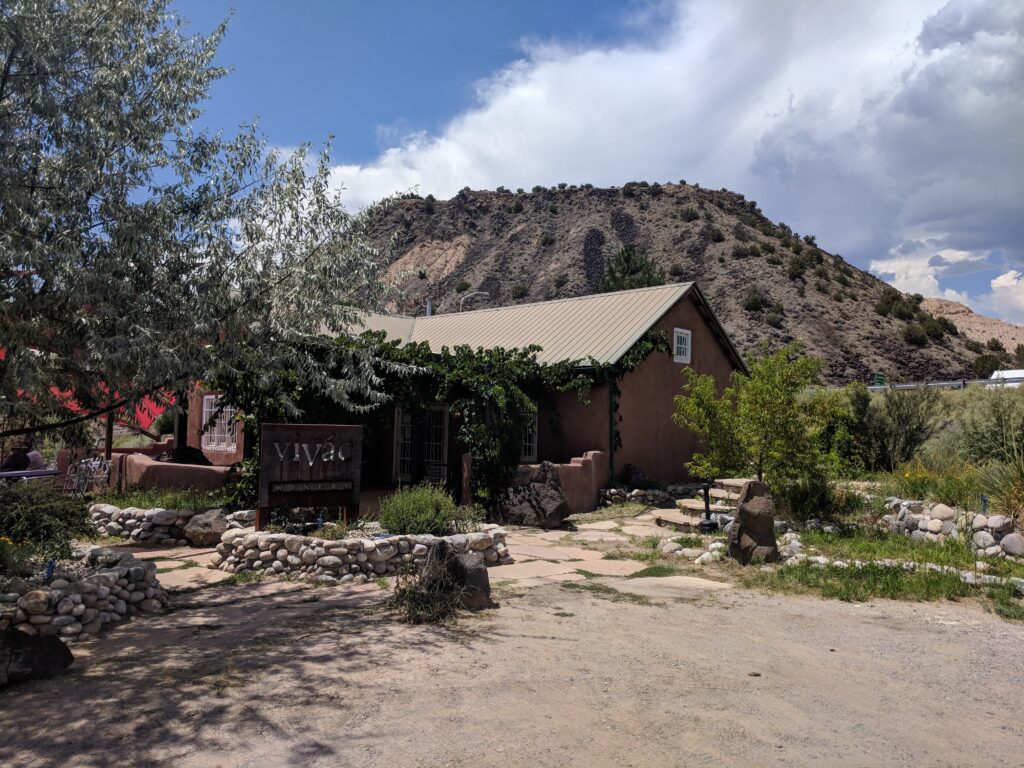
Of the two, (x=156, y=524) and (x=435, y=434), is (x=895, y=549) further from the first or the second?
(x=156, y=524)

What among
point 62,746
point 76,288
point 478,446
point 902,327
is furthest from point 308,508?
point 902,327

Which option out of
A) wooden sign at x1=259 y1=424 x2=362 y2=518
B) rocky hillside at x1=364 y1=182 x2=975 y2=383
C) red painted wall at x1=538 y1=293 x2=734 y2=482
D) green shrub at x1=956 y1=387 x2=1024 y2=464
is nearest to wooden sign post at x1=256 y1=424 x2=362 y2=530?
wooden sign at x1=259 y1=424 x2=362 y2=518

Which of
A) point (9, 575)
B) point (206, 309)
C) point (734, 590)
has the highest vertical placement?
point (206, 309)

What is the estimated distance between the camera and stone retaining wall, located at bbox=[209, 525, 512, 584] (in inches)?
349

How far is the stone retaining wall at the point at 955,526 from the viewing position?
9648 mm

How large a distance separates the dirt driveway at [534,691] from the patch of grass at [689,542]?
11.1 ft

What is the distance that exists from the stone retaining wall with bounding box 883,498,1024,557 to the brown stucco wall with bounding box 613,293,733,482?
6454mm

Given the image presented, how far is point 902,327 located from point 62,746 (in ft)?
157

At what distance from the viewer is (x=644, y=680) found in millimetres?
5449

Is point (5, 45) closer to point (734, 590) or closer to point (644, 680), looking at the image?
point (644, 680)

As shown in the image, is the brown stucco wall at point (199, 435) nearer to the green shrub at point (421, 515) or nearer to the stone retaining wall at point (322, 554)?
the stone retaining wall at point (322, 554)

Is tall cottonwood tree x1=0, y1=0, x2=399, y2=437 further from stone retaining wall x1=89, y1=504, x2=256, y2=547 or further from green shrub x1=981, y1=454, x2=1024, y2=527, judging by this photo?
green shrub x1=981, y1=454, x2=1024, y2=527

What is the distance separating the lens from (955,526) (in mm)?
10500

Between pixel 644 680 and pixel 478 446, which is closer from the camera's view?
pixel 644 680
